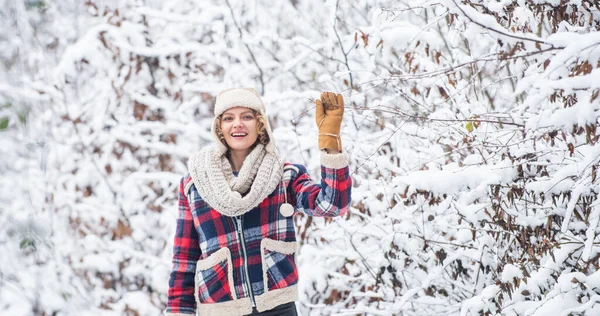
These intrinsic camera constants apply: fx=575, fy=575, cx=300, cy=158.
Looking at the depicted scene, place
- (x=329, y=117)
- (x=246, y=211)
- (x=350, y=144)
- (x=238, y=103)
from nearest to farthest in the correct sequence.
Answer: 1. (x=329, y=117)
2. (x=246, y=211)
3. (x=238, y=103)
4. (x=350, y=144)

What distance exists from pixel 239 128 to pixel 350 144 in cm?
165

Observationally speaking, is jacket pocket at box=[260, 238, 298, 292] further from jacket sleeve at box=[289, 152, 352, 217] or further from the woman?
jacket sleeve at box=[289, 152, 352, 217]

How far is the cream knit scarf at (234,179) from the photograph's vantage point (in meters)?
2.04

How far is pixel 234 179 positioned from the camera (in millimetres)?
2123

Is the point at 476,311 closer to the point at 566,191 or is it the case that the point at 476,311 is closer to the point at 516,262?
the point at 516,262

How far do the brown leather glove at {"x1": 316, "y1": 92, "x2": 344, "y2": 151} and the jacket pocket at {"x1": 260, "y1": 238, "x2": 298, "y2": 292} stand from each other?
41 centimetres

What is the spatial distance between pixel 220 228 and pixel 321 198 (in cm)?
39

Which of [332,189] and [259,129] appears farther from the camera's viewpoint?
[259,129]

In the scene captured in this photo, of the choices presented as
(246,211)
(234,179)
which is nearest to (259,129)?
(234,179)

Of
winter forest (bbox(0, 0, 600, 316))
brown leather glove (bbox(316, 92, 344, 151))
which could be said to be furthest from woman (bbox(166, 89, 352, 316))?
winter forest (bbox(0, 0, 600, 316))

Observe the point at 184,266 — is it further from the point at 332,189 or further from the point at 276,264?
the point at 332,189

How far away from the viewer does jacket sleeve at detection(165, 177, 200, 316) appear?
6.94 ft

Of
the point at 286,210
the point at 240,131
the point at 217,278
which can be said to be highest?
the point at 240,131

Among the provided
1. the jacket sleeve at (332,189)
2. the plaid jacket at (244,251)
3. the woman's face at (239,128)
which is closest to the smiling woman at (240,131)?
the woman's face at (239,128)
